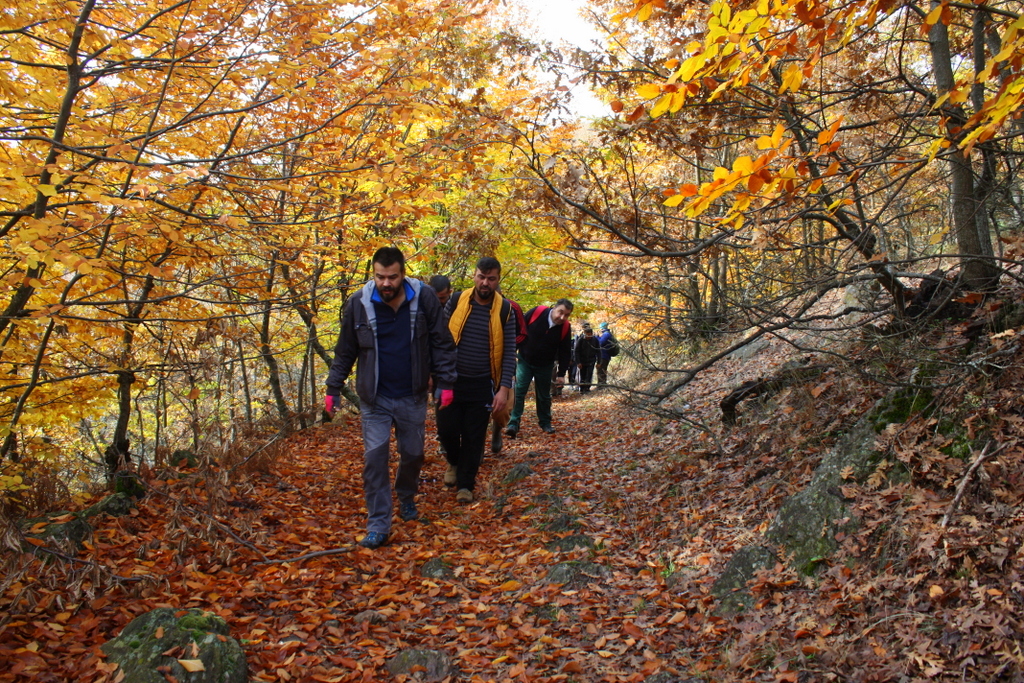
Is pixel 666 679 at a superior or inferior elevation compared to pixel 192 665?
inferior

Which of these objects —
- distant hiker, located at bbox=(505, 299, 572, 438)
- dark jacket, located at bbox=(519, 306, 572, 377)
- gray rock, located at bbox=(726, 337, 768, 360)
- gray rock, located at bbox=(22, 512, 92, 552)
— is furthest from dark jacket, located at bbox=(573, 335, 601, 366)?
gray rock, located at bbox=(22, 512, 92, 552)

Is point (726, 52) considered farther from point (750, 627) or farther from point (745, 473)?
point (745, 473)

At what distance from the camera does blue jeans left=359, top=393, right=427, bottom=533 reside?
16.3 ft

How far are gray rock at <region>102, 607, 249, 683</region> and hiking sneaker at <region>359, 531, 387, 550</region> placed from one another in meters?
1.69

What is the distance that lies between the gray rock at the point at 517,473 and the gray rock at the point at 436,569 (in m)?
2.00

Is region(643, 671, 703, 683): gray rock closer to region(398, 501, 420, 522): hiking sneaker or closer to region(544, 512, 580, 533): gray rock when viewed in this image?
region(544, 512, 580, 533): gray rock

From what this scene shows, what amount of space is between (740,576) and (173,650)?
3.31 m

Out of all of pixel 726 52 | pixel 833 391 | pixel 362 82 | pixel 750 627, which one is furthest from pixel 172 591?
pixel 833 391

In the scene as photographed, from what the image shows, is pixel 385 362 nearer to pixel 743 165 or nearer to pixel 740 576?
pixel 740 576

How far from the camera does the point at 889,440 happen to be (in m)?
4.37

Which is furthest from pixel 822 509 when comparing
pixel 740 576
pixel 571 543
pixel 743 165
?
pixel 743 165

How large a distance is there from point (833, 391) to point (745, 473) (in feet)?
4.19

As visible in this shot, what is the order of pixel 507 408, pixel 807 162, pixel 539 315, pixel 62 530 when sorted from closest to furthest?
pixel 807 162 < pixel 62 530 < pixel 507 408 < pixel 539 315

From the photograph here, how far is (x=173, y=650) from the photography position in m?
2.99
